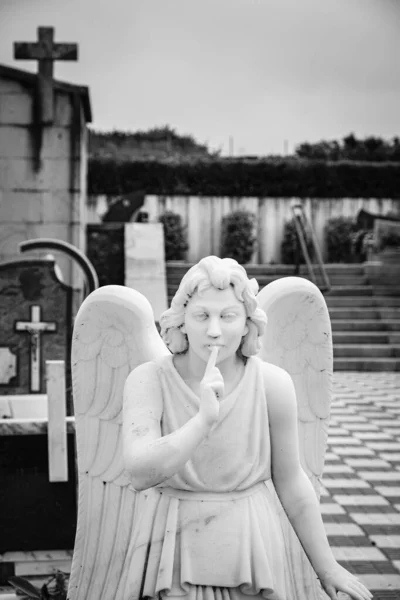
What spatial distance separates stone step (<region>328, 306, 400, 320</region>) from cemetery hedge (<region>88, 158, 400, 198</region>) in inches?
221

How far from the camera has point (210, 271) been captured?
6.04ft

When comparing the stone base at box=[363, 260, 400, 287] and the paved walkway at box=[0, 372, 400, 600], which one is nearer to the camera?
the paved walkway at box=[0, 372, 400, 600]

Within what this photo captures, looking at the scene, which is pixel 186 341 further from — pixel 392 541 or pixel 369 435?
pixel 369 435

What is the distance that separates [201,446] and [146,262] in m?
8.17

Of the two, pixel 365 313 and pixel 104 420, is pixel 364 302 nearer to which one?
pixel 365 313

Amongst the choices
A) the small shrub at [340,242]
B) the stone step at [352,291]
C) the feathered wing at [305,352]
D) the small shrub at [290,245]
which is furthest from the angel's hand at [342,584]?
the small shrub at [340,242]

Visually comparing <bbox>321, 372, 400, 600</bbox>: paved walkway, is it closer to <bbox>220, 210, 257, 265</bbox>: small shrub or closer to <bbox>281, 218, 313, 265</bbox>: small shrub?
<bbox>220, 210, 257, 265</bbox>: small shrub

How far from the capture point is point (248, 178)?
632 inches

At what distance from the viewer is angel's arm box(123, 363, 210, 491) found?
1653 millimetres

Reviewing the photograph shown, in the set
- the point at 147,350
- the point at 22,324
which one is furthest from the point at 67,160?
the point at 147,350

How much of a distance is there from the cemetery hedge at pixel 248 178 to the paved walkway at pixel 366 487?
8708 millimetres

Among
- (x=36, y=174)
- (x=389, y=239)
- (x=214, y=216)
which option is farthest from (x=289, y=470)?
(x=214, y=216)

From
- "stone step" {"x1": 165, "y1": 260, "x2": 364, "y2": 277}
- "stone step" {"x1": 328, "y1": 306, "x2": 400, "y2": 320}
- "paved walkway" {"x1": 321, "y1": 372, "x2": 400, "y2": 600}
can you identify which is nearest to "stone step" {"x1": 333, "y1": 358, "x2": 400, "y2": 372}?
"stone step" {"x1": 328, "y1": 306, "x2": 400, "y2": 320}

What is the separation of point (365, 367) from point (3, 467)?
7541 millimetres
